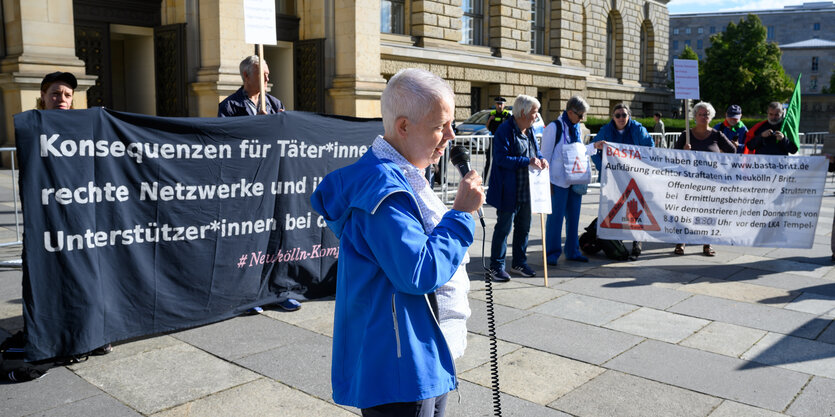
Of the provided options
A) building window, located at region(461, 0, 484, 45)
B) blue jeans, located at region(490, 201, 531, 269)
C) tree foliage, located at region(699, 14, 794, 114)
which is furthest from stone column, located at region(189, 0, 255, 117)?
tree foliage, located at region(699, 14, 794, 114)

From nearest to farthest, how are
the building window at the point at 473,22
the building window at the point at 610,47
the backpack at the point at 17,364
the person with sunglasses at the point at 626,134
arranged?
1. the backpack at the point at 17,364
2. the person with sunglasses at the point at 626,134
3. the building window at the point at 473,22
4. the building window at the point at 610,47

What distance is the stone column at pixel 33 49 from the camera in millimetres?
12422

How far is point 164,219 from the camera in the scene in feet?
15.9

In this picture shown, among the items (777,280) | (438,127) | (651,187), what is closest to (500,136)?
(651,187)

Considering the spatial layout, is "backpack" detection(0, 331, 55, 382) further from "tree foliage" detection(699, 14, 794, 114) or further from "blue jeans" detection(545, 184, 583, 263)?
"tree foliage" detection(699, 14, 794, 114)

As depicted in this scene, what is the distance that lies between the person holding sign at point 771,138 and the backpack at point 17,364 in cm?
874

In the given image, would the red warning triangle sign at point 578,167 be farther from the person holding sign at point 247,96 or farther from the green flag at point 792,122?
the green flag at point 792,122

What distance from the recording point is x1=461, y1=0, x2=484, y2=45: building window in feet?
95.0

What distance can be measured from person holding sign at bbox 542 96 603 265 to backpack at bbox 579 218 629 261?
32cm

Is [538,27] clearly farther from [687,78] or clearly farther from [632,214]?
[632,214]

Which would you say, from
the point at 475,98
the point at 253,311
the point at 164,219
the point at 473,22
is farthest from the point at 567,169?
the point at 473,22

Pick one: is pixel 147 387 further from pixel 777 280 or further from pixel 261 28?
pixel 777 280

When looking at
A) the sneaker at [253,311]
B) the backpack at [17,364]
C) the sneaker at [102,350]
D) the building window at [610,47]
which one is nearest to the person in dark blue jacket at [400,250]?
the backpack at [17,364]

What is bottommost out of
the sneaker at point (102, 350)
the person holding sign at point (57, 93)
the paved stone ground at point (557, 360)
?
the paved stone ground at point (557, 360)
